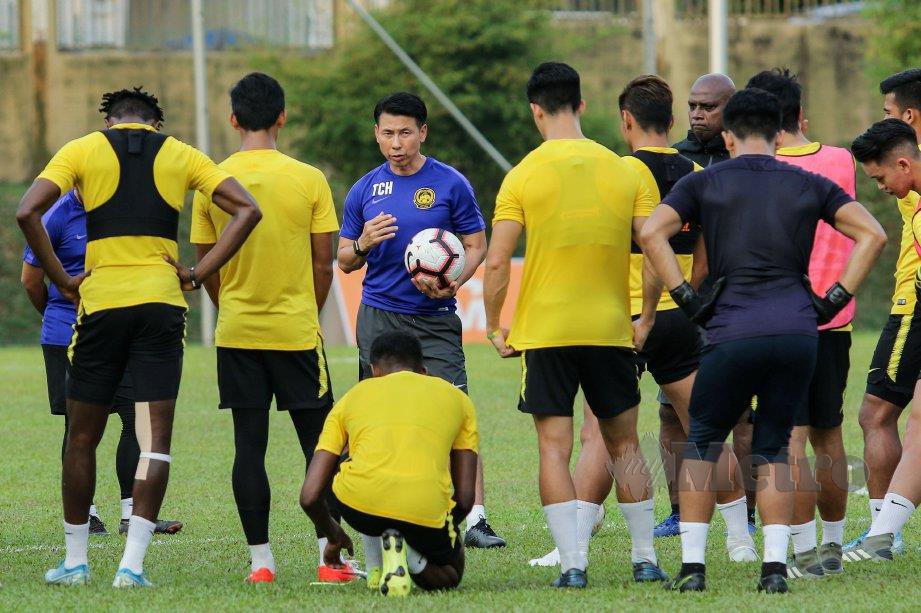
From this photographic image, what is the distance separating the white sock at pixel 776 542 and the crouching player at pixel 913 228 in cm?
126

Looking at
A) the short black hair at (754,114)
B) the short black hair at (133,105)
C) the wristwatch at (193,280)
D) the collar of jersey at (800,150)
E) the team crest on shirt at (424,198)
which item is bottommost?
the wristwatch at (193,280)

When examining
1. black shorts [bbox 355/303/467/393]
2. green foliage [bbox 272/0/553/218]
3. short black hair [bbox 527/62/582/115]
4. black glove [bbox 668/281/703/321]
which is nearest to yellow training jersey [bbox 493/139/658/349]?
short black hair [bbox 527/62/582/115]

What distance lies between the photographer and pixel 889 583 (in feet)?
22.6

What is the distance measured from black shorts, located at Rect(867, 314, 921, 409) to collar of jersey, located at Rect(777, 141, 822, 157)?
106 centimetres

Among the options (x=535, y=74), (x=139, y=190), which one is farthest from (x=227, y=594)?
(x=535, y=74)

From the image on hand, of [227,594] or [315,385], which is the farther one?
[315,385]

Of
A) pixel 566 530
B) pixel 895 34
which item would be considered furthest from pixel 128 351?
pixel 895 34

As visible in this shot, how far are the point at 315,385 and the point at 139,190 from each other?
4.36 ft

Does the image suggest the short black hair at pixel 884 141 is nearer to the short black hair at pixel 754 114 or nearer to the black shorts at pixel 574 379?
the short black hair at pixel 754 114

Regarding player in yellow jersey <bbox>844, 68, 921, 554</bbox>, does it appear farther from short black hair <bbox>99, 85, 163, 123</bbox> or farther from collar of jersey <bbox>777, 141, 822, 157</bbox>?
short black hair <bbox>99, 85, 163, 123</bbox>

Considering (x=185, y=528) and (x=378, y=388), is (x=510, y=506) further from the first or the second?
(x=378, y=388)

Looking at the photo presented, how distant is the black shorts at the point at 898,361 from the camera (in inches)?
314

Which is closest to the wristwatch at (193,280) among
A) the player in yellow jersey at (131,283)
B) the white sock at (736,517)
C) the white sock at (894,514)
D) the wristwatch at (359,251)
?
the player in yellow jersey at (131,283)

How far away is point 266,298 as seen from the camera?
7344mm
